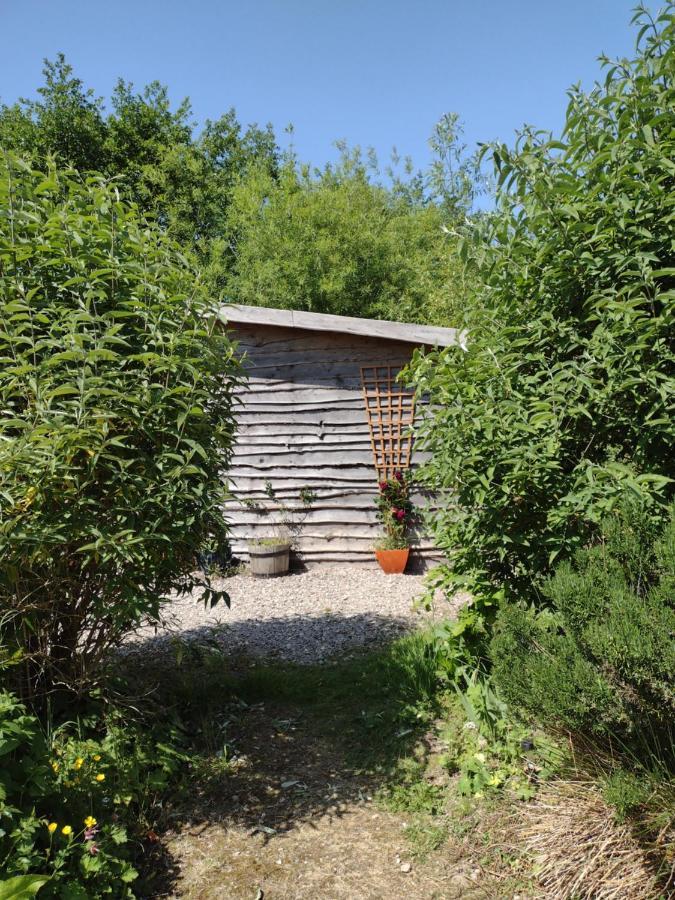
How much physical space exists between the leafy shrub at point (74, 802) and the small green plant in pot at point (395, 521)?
14.7 ft

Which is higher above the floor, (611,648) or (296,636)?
(611,648)

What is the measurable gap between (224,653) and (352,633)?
109 cm

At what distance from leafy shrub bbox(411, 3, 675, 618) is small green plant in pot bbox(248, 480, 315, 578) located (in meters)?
4.64

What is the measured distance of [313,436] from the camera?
24.6 feet

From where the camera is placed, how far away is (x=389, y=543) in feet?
23.1

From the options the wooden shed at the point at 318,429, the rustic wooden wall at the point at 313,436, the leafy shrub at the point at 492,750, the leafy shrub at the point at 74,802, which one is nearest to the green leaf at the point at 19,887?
the leafy shrub at the point at 74,802

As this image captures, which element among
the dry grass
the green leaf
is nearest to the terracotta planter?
the dry grass

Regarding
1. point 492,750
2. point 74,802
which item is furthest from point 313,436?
point 74,802

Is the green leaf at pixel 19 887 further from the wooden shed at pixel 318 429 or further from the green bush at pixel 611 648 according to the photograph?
the wooden shed at pixel 318 429

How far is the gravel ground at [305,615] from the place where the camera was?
15.6 feet

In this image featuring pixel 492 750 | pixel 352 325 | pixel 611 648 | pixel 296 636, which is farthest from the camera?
pixel 352 325

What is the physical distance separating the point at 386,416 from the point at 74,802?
18.0 feet

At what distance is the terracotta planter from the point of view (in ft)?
22.9

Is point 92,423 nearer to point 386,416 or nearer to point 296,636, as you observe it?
point 296,636
